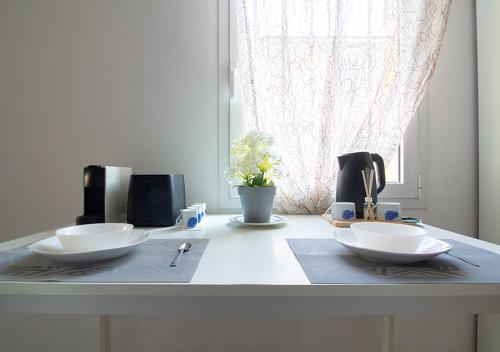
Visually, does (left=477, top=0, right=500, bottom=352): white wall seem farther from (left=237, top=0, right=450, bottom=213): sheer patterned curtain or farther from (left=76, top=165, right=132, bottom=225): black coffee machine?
(left=76, top=165, right=132, bottom=225): black coffee machine

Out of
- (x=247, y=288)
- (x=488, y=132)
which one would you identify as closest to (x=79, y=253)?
(x=247, y=288)

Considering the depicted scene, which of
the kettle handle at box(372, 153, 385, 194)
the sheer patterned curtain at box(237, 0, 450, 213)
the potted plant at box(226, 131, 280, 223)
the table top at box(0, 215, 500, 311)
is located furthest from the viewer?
the sheer patterned curtain at box(237, 0, 450, 213)

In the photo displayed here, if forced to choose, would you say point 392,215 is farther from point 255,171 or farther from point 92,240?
point 92,240

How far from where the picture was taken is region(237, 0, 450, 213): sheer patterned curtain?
1079 millimetres

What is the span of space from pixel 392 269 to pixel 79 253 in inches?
24.1

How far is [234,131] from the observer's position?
3.87 ft

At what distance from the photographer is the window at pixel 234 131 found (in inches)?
46.3

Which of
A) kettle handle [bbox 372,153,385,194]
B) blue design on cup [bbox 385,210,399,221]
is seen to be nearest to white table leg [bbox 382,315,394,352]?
blue design on cup [bbox 385,210,399,221]

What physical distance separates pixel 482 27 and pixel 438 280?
1.29 metres

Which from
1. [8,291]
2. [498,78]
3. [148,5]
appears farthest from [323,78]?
[8,291]

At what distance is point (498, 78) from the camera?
3.46 ft

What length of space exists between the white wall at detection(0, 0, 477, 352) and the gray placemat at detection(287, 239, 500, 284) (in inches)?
27.5

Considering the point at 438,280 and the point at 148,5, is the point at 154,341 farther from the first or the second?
the point at 148,5

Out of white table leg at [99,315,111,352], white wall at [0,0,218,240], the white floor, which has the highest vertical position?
white wall at [0,0,218,240]
